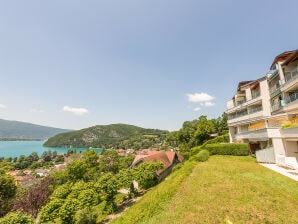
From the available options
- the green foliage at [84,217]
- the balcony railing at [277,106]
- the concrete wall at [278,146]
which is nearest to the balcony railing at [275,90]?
the balcony railing at [277,106]

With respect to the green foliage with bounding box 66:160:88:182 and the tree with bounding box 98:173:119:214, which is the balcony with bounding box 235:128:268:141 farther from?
the green foliage with bounding box 66:160:88:182

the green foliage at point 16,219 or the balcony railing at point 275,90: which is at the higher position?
the balcony railing at point 275,90

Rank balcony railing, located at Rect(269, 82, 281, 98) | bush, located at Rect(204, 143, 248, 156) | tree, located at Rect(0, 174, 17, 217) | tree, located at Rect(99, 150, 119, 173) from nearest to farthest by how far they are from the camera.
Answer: balcony railing, located at Rect(269, 82, 281, 98), tree, located at Rect(0, 174, 17, 217), bush, located at Rect(204, 143, 248, 156), tree, located at Rect(99, 150, 119, 173)

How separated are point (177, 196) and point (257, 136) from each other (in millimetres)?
19202

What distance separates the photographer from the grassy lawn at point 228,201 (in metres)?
8.30

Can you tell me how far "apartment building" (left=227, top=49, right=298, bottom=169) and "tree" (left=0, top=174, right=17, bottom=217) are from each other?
39988mm

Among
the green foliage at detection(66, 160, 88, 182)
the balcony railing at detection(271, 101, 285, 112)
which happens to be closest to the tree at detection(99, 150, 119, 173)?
the green foliage at detection(66, 160, 88, 182)

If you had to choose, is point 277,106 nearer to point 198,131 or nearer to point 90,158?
point 198,131

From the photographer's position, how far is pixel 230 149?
86.6 ft

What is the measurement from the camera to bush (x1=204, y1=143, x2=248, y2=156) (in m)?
25.1

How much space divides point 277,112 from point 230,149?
362 inches

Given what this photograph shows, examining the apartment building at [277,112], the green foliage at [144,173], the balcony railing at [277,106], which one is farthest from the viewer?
the green foliage at [144,173]

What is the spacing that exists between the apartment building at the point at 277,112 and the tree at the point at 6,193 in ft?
131

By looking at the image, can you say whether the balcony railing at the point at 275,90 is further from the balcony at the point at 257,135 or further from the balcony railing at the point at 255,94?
the balcony at the point at 257,135
